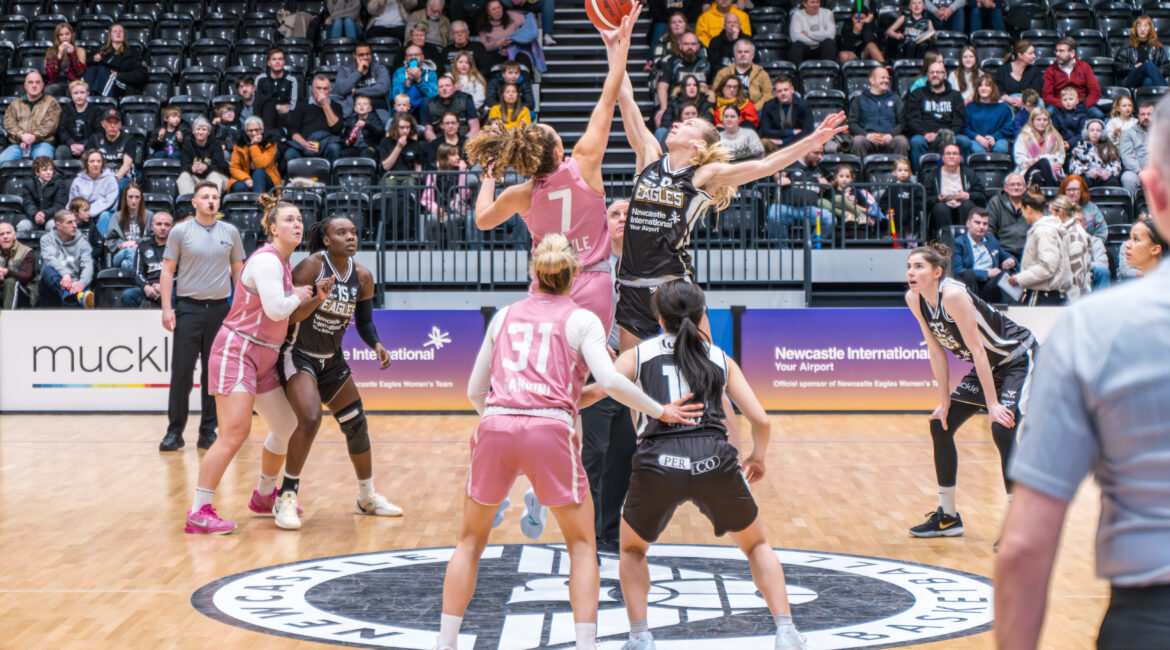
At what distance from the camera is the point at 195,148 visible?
13336 mm

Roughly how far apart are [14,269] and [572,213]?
29.0ft

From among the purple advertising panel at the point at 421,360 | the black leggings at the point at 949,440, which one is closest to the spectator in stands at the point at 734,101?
the purple advertising panel at the point at 421,360

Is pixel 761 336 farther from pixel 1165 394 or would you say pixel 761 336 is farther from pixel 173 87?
pixel 1165 394

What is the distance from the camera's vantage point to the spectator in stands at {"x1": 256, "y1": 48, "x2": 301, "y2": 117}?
1414cm

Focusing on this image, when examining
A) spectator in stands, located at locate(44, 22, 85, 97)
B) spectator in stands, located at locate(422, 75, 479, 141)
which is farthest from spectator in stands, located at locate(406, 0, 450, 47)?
spectator in stands, located at locate(44, 22, 85, 97)

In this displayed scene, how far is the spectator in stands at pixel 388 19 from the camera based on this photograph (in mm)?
15523

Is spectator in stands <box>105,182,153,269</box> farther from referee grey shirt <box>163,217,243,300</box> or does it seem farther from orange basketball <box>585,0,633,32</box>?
orange basketball <box>585,0,633,32</box>

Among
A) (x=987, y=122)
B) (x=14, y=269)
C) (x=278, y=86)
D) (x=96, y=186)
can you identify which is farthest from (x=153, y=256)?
(x=987, y=122)

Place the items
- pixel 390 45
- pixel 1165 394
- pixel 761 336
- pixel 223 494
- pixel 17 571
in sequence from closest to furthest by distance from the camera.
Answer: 1. pixel 1165 394
2. pixel 17 571
3. pixel 223 494
4. pixel 761 336
5. pixel 390 45

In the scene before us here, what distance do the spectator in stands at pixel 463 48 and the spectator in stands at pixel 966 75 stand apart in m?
5.48

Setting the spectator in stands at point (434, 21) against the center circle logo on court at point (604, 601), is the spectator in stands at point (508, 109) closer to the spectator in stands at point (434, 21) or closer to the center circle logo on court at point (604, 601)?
the spectator in stands at point (434, 21)

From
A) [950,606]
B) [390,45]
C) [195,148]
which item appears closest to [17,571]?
[950,606]

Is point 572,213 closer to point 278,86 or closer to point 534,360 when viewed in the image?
point 534,360

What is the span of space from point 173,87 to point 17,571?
1110cm
